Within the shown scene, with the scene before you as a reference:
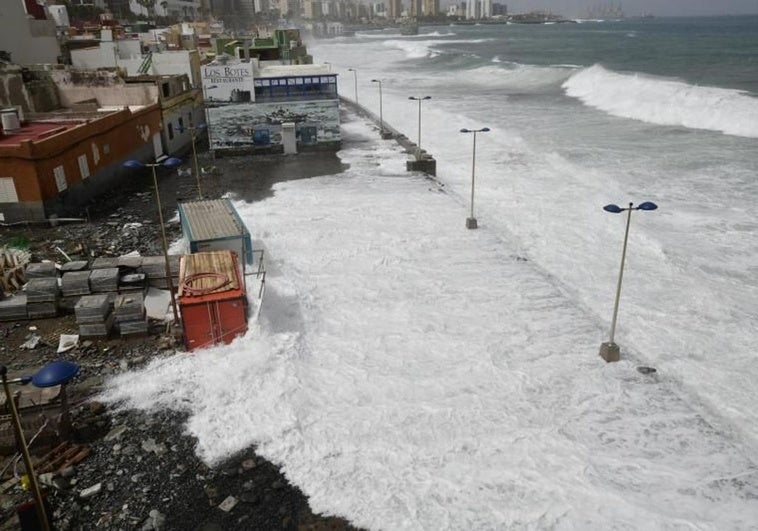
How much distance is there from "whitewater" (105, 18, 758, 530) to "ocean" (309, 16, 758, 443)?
111mm

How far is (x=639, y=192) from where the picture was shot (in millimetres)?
26500

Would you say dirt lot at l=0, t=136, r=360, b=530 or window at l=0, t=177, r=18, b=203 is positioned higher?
window at l=0, t=177, r=18, b=203

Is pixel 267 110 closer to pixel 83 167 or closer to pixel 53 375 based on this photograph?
pixel 83 167

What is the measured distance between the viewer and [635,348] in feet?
47.5

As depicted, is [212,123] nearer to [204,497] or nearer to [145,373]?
[145,373]

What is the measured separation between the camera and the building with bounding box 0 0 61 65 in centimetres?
4094

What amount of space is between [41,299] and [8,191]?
332 inches

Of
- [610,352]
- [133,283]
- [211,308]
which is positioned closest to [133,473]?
[211,308]

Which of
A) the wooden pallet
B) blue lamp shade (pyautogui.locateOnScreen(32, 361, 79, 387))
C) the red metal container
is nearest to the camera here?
blue lamp shade (pyautogui.locateOnScreen(32, 361, 79, 387))

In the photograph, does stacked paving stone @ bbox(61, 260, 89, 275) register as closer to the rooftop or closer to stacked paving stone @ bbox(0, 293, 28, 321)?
stacked paving stone @ bbox(0, 293, 28, 321)

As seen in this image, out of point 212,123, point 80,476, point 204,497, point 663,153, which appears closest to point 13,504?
point 80,476

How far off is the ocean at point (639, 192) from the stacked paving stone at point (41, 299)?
527 inches

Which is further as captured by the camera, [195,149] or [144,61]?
[144,61]

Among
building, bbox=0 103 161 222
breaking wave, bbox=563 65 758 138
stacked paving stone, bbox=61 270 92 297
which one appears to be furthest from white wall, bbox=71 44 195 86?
breaking wave, bbox=563 65 758 138
